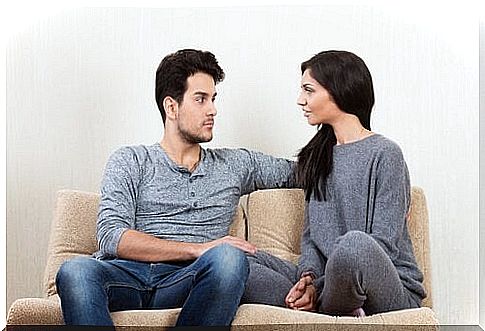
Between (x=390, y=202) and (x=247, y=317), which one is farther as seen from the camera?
(x=390, y=202)

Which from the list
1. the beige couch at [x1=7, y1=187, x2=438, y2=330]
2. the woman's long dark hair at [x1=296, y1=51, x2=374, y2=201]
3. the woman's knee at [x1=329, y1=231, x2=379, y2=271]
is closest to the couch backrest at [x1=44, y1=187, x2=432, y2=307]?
the beige couch at [x1=7, y1=187, x2=438, y2=330]

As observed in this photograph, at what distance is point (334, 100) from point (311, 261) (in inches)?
21.8

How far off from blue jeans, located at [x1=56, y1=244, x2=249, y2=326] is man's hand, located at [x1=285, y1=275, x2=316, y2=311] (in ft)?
0.78

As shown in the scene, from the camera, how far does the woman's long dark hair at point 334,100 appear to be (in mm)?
3475

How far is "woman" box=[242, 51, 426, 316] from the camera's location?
301 cm

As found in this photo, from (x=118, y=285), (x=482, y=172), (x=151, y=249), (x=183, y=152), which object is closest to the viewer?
(x=118, y=285)

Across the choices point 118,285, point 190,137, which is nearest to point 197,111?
point 190,137

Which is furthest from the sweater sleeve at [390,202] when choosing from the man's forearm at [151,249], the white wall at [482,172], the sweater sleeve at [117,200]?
the sweater sleeve at [117,200]

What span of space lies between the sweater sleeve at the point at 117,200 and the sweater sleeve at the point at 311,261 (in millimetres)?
574

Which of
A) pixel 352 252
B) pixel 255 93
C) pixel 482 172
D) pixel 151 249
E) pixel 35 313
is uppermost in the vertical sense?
pixel 255 93

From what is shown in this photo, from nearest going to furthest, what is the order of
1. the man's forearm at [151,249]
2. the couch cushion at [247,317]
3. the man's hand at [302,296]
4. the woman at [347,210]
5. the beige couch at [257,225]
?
the couch cushion at [247,317]
the woman at [347,210]
the man's hand at [302,296]
the man's forearm at [151,249]
the beige couch at [257,225]

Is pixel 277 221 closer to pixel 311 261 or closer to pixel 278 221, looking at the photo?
pixel 278 221

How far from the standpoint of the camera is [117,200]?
3410 mm

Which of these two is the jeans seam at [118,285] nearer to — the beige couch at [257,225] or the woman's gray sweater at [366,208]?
the beige couch at [257,225]
